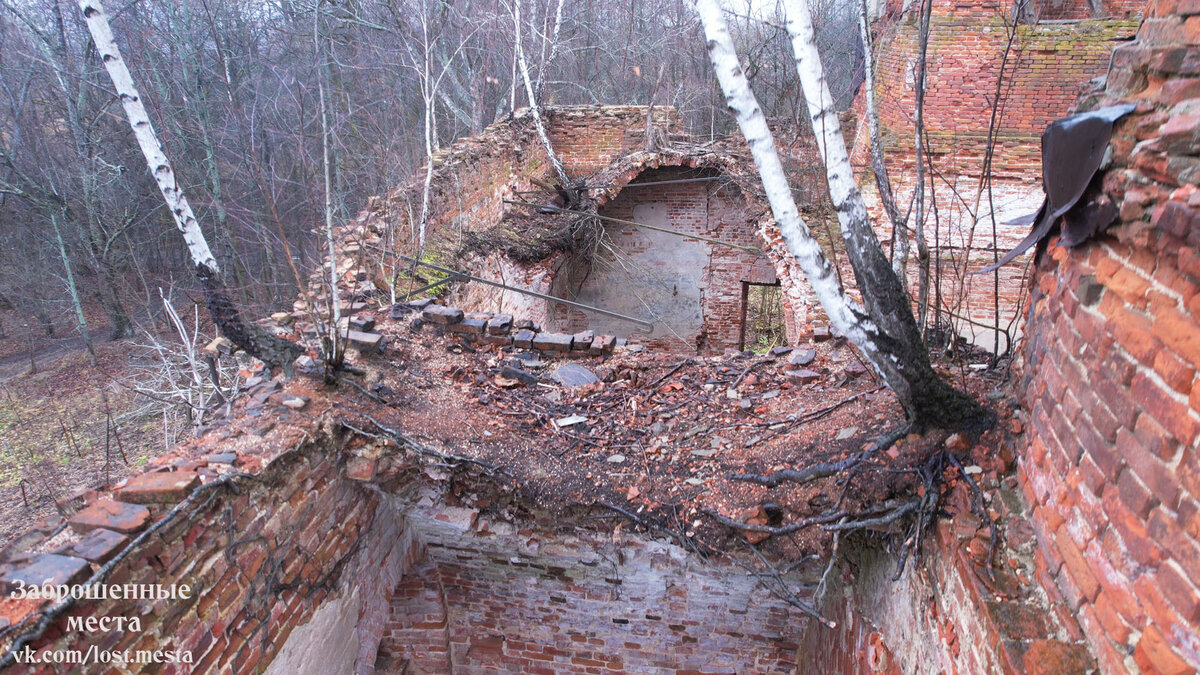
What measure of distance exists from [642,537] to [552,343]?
189 cm

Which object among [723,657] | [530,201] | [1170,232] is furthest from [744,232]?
[1170,232]

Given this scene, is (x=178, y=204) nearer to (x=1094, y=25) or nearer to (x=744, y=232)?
(x=744, y=232)

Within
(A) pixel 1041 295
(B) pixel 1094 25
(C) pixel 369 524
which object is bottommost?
(C) pixel 369 524

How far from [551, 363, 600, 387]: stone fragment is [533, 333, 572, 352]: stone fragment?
25cm

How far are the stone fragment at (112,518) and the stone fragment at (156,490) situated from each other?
51mm

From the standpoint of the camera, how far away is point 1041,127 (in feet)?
28.5

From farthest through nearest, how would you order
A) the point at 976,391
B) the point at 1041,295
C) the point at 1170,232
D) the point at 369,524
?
the point at 369,524, the point at 976,391, the point at 1041,295, the point at 1170,232

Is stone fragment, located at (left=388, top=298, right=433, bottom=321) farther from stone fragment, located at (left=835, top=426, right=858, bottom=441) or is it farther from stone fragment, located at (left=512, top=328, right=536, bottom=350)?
stone fragment, located at (left=835, top=426, right=858, bottom=441)

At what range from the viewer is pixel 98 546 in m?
2.37

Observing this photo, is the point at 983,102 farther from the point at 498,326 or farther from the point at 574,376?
the point at 498,326

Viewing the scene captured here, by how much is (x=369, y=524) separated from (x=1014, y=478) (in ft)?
11.6

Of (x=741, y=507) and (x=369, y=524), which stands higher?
(x=741, y=507)

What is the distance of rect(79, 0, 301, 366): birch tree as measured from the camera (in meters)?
4.11

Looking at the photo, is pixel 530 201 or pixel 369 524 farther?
Answer: pixel 530 201
